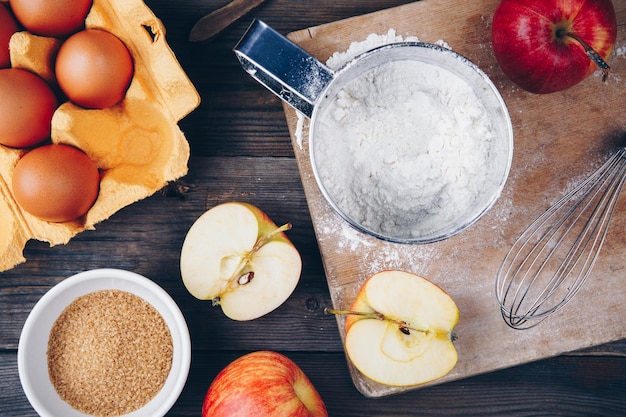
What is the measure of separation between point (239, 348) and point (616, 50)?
56 cm

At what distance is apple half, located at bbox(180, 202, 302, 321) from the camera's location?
0.62 m

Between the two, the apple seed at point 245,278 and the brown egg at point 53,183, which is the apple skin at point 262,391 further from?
the brown egg at point 53,183

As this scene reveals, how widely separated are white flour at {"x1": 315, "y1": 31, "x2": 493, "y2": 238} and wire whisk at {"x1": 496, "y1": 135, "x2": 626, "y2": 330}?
112mm

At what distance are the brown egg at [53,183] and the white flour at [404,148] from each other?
0.83 feet

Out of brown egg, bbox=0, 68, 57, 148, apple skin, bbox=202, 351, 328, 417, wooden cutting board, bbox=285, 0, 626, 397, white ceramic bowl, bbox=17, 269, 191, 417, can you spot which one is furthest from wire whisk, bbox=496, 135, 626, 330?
brown egg, bbox=0, 68, 57, 148

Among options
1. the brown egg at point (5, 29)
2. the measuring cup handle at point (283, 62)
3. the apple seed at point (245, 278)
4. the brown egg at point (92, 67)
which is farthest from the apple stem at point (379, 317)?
the brown egg at point (5, 29)

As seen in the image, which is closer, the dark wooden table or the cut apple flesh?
the cut apple flesh

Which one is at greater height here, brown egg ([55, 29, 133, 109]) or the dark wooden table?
brown egg ([55, 29, 133, 109])

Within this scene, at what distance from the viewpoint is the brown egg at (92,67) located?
0.57m

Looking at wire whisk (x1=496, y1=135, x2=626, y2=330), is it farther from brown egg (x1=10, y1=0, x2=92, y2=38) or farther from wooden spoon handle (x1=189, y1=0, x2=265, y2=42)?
brown egg (x1=10, y1=0, x2=92, y2=38)

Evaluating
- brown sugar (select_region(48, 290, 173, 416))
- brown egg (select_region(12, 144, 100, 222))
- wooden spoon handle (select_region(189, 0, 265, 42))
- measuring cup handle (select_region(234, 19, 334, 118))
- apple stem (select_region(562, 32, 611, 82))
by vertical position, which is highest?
apple stem (select_region(562, 32, 611, 82))

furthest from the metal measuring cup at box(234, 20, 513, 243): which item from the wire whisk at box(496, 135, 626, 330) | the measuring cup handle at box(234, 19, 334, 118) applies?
the wire whisk at box(496, 135, 626, 330)

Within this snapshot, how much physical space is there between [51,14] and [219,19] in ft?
0.61

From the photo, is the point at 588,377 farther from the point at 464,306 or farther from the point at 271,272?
the point at 271,272
